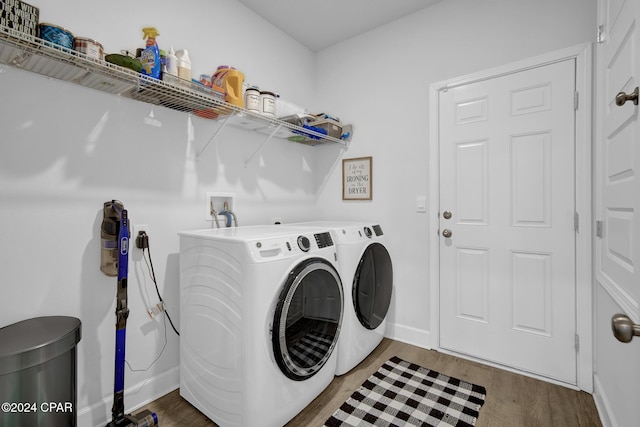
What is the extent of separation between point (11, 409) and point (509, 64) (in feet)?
9.75

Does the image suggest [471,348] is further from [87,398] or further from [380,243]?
[87,398]

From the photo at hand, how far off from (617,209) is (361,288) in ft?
4.36

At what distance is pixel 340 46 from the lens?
9.09ft

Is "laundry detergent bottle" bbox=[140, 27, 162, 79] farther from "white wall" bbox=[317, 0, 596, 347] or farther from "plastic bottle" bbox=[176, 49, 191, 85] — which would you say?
"white wall" bbox=[317, 0, 596, 347]

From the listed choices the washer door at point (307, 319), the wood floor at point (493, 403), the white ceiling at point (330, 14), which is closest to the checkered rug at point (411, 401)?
the wood floor at point (493, 403)

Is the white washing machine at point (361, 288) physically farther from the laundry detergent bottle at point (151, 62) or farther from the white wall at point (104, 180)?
the laundry detergent bottle at point (151, 62)

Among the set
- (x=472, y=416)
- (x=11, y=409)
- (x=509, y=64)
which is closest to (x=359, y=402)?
(x=472, y=416)

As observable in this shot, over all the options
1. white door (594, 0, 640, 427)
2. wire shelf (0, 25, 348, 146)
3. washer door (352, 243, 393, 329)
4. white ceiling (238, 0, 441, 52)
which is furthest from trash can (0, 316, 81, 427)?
white ceiling (238, 0, 441, 52)

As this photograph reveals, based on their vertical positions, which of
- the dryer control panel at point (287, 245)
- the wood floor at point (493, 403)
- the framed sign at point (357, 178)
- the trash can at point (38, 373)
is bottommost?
the wood floor at point (493, 403)

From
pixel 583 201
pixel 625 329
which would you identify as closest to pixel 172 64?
pixel 625 329

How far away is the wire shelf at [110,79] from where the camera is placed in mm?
1075

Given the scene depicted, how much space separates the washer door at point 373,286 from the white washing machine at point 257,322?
0.29m

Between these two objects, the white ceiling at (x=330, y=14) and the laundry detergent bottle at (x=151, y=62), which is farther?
the white ceiling at (x=330, y=14)

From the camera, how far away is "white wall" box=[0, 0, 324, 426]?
126cm
